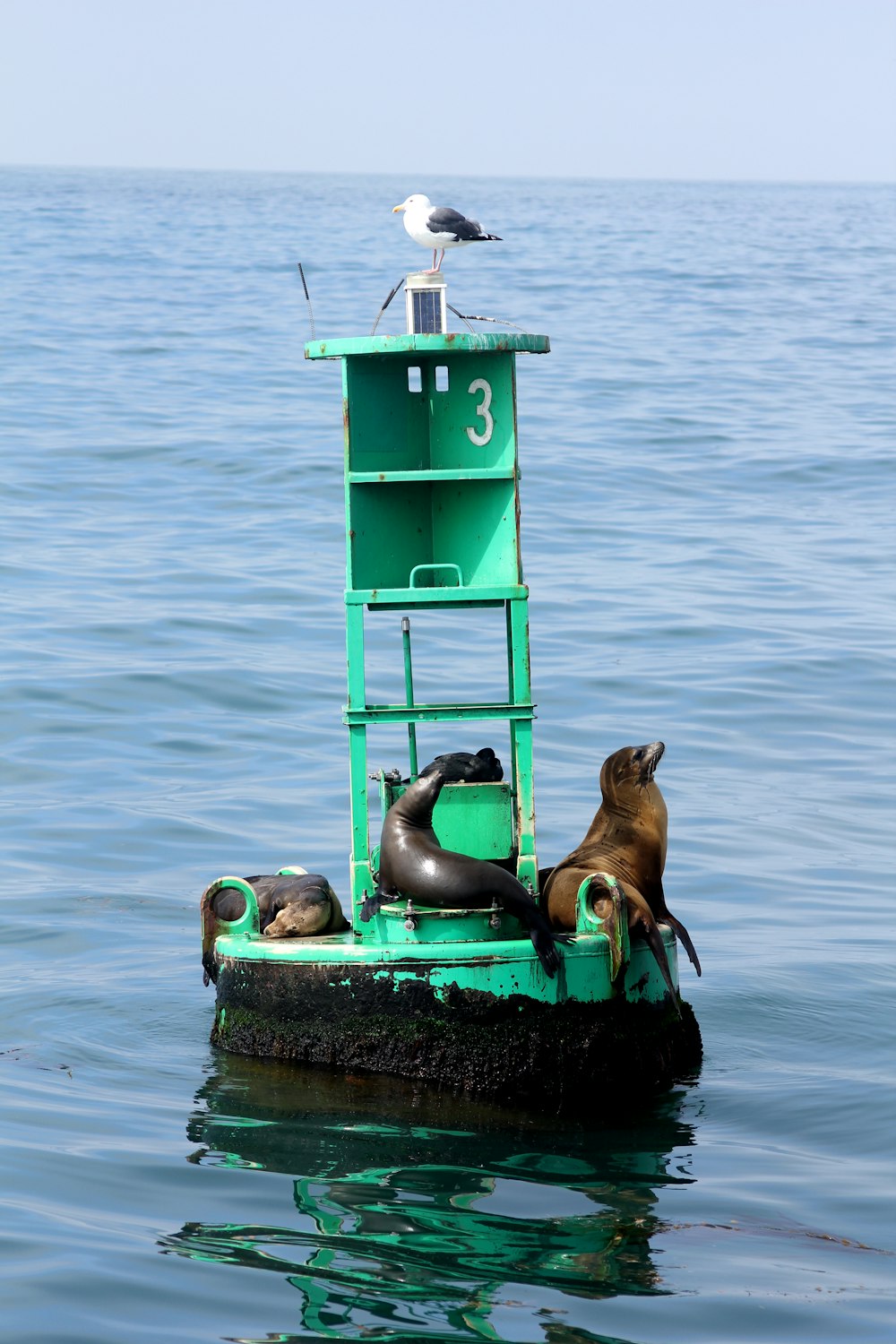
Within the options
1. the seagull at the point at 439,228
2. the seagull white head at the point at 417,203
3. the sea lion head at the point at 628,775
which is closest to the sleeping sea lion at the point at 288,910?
the sea lion head at the point at 628,775

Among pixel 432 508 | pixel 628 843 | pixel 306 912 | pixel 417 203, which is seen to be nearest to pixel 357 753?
pixel 306 912

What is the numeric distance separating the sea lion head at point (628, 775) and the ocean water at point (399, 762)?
1.19 m

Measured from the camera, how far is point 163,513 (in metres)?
21.6

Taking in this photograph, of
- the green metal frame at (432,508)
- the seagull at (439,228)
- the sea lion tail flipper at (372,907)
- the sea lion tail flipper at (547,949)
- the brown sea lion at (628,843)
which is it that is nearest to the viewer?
the sea lion tail flipper at (547,949)

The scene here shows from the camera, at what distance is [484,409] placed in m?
7.30

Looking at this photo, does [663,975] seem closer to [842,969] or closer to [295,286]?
[842,969]

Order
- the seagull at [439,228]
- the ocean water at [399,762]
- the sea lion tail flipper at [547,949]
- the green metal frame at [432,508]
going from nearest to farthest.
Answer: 1. the ocean water at [399,762]
2. the sea lion tail flipper at [547,949]
3. the green metal frame at [432,508]
4. the seagull at [439,228]

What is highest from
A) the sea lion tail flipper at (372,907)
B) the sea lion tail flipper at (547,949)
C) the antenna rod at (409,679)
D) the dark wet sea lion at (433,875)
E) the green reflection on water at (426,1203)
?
the antenna rod at (409,679)

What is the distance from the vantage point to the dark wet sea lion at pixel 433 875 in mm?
6754

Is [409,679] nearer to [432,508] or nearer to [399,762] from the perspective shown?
[432,508]

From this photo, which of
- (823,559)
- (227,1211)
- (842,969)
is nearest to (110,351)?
(823,559)

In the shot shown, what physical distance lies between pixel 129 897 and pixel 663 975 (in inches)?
160

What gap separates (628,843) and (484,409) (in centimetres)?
182

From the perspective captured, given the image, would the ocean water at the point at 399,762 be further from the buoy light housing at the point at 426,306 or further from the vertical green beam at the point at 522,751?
the buoy light housing at the point at 426,306
